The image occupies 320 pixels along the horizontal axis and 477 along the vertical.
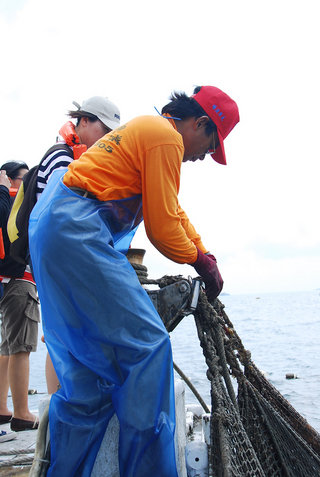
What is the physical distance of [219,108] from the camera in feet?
8.29

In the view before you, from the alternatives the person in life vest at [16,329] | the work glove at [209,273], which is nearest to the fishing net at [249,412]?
the work glove at [209,273]

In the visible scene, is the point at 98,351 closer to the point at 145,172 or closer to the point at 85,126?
the point at 145,172

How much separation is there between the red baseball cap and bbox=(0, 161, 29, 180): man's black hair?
213 cm

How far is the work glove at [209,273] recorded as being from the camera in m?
2.34

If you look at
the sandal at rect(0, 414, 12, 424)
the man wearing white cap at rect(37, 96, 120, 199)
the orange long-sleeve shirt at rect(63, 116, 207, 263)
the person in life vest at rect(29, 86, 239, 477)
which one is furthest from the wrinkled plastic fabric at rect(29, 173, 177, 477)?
the sandal at rect(0, 414, 12, 424)

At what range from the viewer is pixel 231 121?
8.46 feet

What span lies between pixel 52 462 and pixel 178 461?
0.55m

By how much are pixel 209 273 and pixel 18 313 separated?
81.3 inches

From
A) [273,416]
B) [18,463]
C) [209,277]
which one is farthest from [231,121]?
[18,463]

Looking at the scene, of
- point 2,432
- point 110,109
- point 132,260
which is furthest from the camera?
point 2,432

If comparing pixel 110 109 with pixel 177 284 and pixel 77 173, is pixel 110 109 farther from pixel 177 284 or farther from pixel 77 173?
pixel 177 284

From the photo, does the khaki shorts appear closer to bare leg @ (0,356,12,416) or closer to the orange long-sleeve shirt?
bare leg @ (0,356,12,416)

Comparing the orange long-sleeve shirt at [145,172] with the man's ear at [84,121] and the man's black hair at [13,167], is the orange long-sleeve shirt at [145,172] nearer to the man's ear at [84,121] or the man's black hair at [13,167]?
the man's ear at [84,121]

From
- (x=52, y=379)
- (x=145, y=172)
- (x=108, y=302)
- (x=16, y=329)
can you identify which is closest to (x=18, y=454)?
(x=52, y=379)
